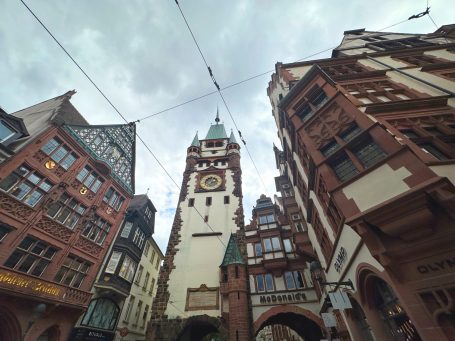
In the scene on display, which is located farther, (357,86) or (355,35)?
(355,35)

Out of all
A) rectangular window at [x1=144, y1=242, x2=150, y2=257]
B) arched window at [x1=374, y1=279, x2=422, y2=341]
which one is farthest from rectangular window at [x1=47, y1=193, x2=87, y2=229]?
arched window at [x1=374, y1=279, x2=422, y2=341]

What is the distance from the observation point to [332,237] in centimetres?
1043

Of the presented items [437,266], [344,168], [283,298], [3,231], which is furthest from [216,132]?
[437,266]

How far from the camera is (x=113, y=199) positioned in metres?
22.3

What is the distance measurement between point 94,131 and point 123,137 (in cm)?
371

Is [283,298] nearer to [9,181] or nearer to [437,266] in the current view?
[437,266]

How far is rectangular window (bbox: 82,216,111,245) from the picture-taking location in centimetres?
1899

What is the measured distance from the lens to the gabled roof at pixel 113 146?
2011 cm

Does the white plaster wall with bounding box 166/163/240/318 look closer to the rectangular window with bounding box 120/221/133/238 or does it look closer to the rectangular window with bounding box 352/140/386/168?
the rectangular window with bounding box 120/221/133/238

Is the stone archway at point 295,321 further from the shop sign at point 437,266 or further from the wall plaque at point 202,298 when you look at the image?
the shop sign at point 437,266

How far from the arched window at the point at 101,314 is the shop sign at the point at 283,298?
14.1 m

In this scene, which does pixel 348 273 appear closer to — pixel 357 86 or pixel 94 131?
pixel 357 86

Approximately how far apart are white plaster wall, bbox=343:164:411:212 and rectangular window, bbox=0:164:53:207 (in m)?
19.3

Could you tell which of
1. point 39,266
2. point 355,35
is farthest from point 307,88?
point 39,266
